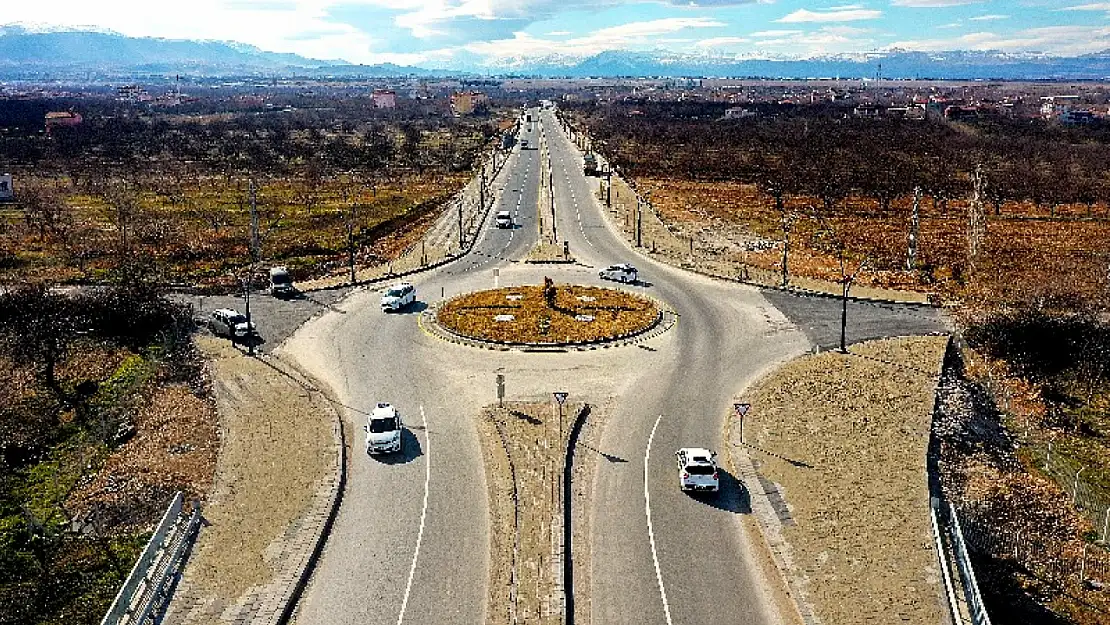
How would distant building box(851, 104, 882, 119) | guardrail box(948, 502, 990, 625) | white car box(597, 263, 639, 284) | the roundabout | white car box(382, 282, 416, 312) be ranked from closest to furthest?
guardrail box(948, 502, 990, 625) < the roundabout < white car box(382, 282, 416, 312) < white car box(597, 263, 639, 284) < distant building box(851, 104, 882, 119)

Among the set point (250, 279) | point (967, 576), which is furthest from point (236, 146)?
point (967, 576)

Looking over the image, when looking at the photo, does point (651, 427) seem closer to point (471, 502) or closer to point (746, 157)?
point (471, 502)

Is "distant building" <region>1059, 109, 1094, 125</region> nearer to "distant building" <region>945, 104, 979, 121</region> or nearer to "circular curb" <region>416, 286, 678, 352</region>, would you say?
"distant building" <region>945, 104, 979, 121</region>

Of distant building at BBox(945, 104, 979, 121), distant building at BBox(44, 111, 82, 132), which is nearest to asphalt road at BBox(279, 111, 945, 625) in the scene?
distant building at BBox(44, 111, 82, 132)

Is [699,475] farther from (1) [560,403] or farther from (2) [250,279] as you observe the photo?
(2) [250,279]

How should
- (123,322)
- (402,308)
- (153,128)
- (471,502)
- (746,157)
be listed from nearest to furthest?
(471,502) → (123,322) → (402,308) → (746,157) → (153,128)

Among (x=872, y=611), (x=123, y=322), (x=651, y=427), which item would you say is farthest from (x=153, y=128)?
(x=872, y=611)
